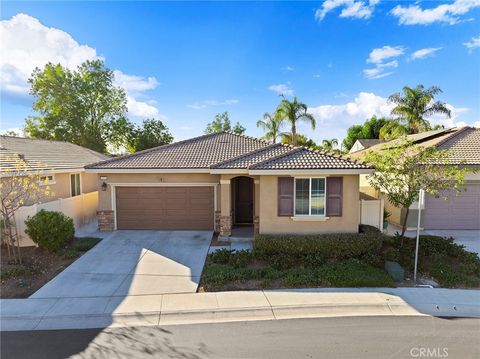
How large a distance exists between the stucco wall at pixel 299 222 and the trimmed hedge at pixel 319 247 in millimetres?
688

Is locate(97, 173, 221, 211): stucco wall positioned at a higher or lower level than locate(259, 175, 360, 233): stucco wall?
higher

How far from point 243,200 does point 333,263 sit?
19.9ft

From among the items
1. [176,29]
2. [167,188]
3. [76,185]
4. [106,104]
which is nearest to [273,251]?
[167,188]

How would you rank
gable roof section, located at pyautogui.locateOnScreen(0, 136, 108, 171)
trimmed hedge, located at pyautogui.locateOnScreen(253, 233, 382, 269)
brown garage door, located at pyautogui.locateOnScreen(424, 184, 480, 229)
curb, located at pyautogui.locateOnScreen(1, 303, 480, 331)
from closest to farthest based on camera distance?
curb, located at pyautogui.locateOnScreen(1, 303, 480, 331), trimmed hedge, located at pyautogui.locateOnScreen(253, 233, 382, 269), gable roof section, located at pyautogui.locateOnScreen(0, 136, 108, 171), brown garage door, located at pyautogui.locateOnScreen(424, 184, 480, 229)

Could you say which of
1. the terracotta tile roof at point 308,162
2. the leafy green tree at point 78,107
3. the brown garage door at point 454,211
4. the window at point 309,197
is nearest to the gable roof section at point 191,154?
the terracotta tile roof at point 308,162

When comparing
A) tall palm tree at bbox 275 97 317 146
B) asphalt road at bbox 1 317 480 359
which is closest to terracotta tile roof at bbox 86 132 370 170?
asphalt road at bbox 1 317 480 359

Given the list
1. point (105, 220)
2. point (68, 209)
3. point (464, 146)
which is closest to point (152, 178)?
point (105, 220)

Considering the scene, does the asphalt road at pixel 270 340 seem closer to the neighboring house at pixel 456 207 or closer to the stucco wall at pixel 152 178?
the stucco wall at pixel 152 178

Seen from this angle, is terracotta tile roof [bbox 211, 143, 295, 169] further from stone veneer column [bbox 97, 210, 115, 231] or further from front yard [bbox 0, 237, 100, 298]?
front yard [bbox 0, 237, 100, 298]

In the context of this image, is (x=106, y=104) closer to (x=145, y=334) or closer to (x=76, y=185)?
(x=76, y=185)

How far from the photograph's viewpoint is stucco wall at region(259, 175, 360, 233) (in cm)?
1059

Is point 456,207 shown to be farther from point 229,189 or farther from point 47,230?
point 47,230

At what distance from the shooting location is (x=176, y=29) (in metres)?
13.0

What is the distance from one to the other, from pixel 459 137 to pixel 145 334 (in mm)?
17916
